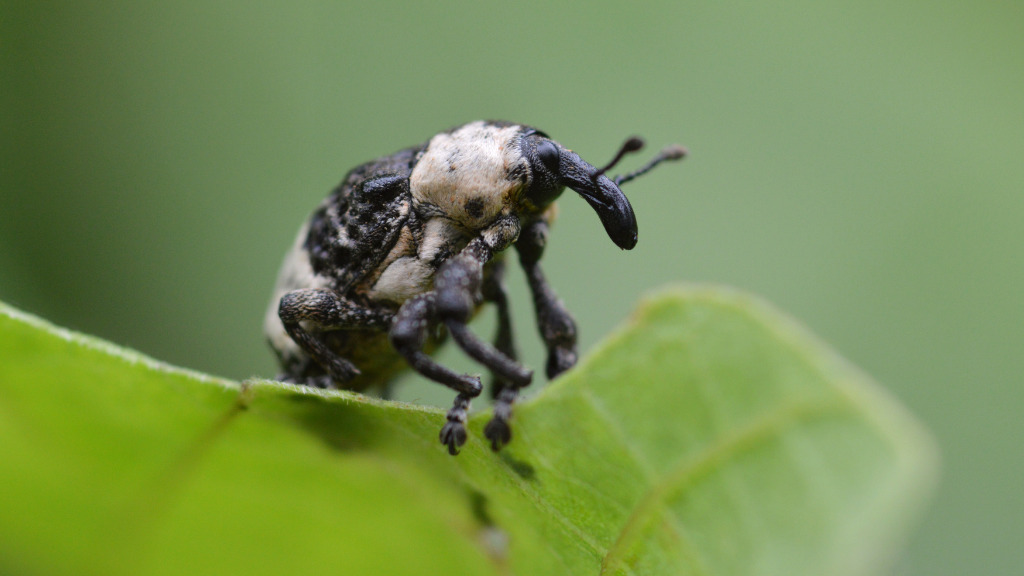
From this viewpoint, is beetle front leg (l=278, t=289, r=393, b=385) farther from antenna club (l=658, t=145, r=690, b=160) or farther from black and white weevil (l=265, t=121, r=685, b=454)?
antenna club (l=658, t=145, r=690, b=160)

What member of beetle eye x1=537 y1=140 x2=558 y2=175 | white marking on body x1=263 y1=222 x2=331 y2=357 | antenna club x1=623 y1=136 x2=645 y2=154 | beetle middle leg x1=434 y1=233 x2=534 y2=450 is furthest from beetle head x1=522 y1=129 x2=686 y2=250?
white marking on body x1=263 y1=222 x2=331 y2=357

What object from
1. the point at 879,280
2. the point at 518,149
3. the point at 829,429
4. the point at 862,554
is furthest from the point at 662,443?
the point at 879,280

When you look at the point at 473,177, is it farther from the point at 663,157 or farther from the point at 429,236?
the point at 663,157

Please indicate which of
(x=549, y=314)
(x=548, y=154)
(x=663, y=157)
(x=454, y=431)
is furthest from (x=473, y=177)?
(x=454, y=431)

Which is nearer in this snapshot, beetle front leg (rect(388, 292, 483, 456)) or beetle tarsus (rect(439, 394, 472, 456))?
beetle tarsus (rect(439, 394, 472, 456))

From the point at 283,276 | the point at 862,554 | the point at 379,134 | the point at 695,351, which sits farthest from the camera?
the point at 379,134

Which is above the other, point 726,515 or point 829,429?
point 829,429

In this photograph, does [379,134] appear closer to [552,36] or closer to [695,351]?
[552,36]

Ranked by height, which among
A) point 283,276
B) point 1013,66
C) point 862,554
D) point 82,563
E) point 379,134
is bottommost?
point 82,563
